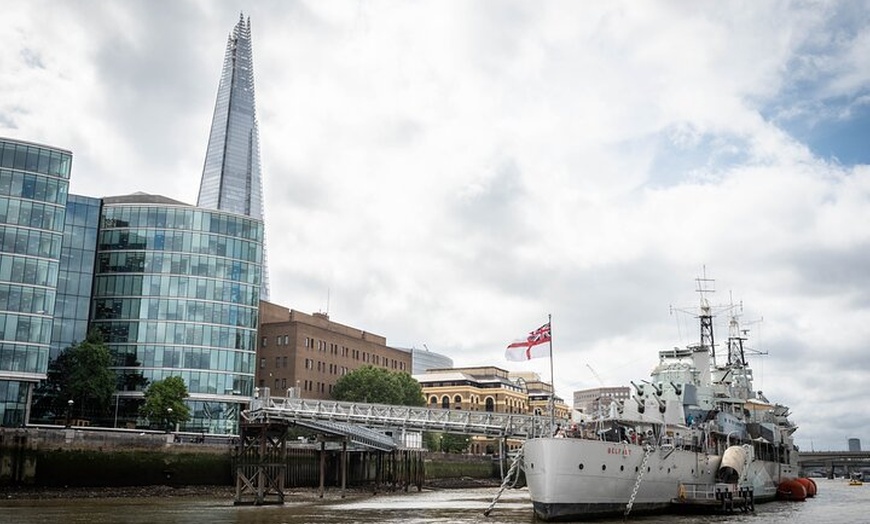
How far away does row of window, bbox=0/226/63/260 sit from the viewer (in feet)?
261

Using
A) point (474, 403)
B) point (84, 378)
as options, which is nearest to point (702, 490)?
point (84, 378)

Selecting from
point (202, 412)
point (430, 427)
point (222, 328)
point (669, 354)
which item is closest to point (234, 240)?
point (222, 328)

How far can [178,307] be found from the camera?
313 feet

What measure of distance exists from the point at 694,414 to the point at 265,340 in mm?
83178

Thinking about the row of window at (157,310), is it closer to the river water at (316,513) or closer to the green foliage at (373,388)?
the green foliage at (373,388)

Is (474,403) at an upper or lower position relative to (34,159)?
lower

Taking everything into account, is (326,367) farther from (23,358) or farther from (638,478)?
(638,478)

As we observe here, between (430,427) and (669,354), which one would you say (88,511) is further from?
(669,354)

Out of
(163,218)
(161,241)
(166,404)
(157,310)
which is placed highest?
(163,218)

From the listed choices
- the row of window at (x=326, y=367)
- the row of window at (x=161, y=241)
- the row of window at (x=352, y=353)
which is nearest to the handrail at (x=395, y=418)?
the row of window at (x=161, y=241)

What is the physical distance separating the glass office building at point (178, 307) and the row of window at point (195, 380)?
11 centimetres

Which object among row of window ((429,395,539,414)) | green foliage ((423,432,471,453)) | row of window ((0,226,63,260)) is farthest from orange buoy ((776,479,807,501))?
row of window ((429,395,539,414))

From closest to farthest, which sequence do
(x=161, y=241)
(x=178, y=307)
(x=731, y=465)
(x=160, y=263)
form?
1. (x=731, y=465)
2. (x=178, y=307)
3. (x=160, y=263)
4. (x=161, y=241)

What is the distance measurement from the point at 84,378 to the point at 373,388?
43.9 metres
